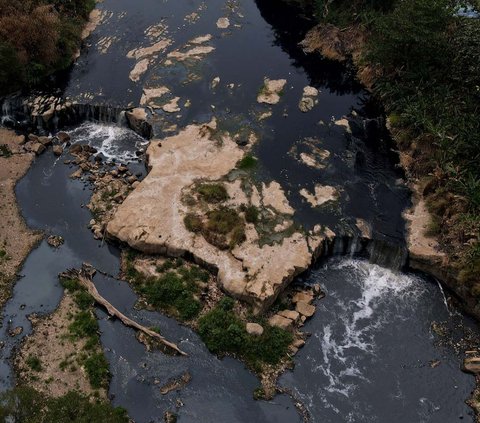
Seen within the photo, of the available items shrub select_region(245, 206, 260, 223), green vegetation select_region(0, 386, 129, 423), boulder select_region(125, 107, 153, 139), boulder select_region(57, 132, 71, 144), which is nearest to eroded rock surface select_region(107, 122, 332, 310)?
shrub select_region(245, 206, 260, 223)

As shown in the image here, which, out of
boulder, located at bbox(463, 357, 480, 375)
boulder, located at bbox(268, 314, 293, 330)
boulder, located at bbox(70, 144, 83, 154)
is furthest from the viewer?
boulder, located at bbox(70, 144, 83, 154)

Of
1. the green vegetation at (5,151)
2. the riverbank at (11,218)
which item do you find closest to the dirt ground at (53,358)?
the riverbank at (11,218)

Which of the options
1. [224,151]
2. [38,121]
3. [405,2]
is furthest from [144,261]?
[405,2]

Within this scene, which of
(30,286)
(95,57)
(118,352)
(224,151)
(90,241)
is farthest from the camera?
(95,57)

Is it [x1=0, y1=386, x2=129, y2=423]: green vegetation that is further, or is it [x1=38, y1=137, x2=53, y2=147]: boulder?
[x1=38, y1=137, x2=53, y2=147]: boulder

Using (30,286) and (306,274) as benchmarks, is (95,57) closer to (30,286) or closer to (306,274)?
(30,286)

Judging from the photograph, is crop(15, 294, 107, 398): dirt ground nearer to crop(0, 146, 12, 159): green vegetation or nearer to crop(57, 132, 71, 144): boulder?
crop(0, 146, 12, 159): green vegetation

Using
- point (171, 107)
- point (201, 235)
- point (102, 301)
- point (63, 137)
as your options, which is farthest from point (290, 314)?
point (63, 137)
